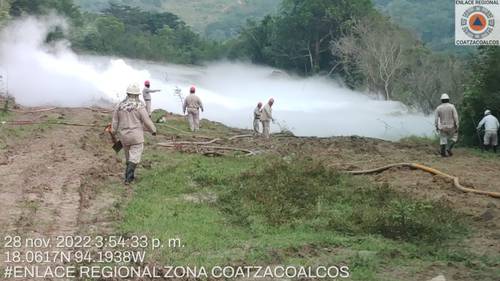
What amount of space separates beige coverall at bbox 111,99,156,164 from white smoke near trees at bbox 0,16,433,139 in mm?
20785

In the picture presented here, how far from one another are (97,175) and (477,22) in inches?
815

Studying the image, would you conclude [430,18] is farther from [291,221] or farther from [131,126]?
[291,221]

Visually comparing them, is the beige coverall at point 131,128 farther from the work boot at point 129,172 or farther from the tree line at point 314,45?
the tree line at point 314,45

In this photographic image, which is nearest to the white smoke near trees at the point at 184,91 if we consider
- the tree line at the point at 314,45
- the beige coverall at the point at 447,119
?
the tree line at the point at 314,45

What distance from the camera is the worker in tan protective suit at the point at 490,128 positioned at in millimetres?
18922

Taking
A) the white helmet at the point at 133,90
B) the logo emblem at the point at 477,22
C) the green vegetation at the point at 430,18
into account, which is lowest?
the white helmet at the point at 133,90

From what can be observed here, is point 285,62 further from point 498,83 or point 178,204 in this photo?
point 178,204

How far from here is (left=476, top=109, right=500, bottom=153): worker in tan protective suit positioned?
1892cm

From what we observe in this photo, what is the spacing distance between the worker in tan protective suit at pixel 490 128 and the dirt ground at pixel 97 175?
1.58 m

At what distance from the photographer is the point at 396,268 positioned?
6656mm

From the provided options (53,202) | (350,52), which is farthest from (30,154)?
(350,52)

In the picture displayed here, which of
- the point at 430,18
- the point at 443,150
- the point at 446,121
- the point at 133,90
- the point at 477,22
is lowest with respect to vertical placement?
the point at 443,150

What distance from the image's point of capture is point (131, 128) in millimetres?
10984

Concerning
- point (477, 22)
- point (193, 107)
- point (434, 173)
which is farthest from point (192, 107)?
point (477, 22)
